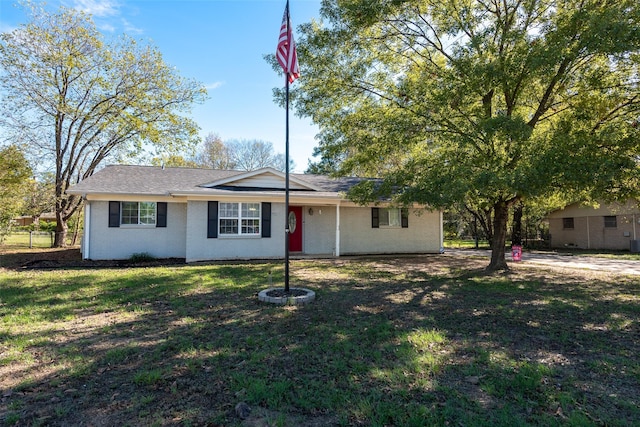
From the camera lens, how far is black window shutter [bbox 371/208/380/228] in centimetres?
1541

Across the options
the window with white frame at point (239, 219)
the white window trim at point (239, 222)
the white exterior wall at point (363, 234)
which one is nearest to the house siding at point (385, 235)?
the white exterior wall at point (363, 234)

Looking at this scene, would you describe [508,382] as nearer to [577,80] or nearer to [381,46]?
[577,80]

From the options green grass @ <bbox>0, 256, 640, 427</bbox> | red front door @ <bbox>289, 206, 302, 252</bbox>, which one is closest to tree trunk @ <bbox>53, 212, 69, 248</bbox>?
red front door @ <bbox>289, 206, 302, 252</bbox>

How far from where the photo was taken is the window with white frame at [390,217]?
15594 mm

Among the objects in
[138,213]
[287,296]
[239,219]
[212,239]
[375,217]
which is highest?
[138,213]

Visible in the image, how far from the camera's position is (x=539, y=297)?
7.00 meters

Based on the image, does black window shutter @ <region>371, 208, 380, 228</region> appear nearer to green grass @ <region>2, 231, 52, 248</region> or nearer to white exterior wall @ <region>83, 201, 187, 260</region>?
white exterior wall @ <region>83, 201, 187, 260</region>

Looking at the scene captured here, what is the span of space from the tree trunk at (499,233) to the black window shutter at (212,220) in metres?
9.10

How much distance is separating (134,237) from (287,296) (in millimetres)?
8509

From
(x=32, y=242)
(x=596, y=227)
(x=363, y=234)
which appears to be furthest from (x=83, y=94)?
(x=596, y=227)

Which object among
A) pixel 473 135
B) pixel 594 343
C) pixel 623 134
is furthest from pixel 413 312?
pixel 623 134

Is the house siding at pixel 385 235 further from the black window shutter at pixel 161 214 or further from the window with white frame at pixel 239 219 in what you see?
the black window shutter at pixel 161 214

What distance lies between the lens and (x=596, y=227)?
2008cm

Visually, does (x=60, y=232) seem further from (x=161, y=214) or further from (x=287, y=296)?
(x=287, y=296)
